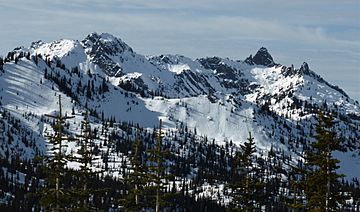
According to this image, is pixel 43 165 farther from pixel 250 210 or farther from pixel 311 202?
pixel 311 202

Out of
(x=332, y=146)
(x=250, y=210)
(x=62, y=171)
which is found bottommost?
(x=250, y=210)

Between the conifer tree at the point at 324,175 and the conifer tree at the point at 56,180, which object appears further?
the conifer tree at the point at 324,175

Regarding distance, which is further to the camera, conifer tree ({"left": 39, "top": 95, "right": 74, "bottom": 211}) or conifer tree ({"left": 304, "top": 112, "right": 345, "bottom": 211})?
conifer tree ({"left": 304, "top": 112, "right": 345, "bottom": 211})

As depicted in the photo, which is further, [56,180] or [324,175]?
[324,175]

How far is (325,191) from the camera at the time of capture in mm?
42000

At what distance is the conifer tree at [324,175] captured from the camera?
137 feet

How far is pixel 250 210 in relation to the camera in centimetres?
4578

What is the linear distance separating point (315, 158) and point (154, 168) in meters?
11.9

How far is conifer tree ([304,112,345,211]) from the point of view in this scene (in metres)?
41.7

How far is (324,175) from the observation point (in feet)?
138

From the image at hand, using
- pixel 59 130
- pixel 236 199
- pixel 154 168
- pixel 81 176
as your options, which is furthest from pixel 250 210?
pixel 59 130

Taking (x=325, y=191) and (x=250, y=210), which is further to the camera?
(x=250, y=210)

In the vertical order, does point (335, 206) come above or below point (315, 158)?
below

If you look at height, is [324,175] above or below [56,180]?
above
